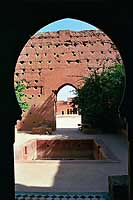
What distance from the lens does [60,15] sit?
3428 millimetres

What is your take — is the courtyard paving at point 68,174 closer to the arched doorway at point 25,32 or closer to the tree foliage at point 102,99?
the arched doorway at point 25,32

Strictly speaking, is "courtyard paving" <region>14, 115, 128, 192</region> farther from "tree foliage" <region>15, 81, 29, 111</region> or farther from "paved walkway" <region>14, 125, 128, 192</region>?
"tree foliage" <region>15, 81, 29, 111</region>

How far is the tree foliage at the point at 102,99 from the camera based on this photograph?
45.4ft

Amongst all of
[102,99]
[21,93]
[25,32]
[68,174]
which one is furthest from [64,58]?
[25,32]

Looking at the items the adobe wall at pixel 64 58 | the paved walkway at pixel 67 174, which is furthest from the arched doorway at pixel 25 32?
the adobe wall at pixel 64 58

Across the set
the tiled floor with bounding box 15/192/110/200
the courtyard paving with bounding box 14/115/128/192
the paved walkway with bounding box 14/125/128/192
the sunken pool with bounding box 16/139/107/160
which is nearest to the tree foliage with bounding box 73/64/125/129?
the sunken pool with bounding box 16/139/107/160

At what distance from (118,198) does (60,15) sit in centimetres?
262

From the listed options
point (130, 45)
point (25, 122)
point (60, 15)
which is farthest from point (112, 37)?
point (25, 122)

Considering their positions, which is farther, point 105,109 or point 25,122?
point 25,122

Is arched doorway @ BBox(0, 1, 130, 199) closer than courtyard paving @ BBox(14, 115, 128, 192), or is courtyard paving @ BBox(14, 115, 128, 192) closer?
arched doorway @ BBox(0, 1, 130, 199)

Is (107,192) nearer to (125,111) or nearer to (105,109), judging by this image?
(125,111)

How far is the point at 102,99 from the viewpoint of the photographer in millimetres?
14594

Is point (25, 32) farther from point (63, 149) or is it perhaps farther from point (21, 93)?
point (21, 93)

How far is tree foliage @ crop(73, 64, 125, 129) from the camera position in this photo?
13.8 m
